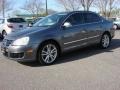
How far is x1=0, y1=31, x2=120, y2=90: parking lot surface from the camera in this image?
5238 mm

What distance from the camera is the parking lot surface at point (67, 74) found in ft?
17.2

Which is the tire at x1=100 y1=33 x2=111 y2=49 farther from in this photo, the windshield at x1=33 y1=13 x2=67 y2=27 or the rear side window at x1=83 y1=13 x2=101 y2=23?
the windshield at x1=33 y1=13 x2=67 y2=27

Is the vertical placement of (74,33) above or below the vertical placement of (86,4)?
below

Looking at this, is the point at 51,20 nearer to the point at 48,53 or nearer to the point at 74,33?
the point at 74,33

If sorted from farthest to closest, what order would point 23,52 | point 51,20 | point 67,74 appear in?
point 51,20
point 23,52
point 67,74

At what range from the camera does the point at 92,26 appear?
865cm

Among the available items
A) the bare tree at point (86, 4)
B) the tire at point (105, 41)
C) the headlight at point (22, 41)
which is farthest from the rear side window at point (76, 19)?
the bare tree at point (86, 4)

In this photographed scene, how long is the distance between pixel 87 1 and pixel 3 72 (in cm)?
2887

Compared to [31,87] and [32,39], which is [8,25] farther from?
[31,87]

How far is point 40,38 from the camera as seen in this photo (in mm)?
6988

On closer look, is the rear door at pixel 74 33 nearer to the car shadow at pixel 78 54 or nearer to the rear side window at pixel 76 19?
the rear side window at pixel 76 19

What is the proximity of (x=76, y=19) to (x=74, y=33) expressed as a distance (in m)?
0.62

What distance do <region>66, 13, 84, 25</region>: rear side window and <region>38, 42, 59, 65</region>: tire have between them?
3.75 feet

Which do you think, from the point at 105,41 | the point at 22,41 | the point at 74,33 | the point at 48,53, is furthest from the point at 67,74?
the point at 105,41
